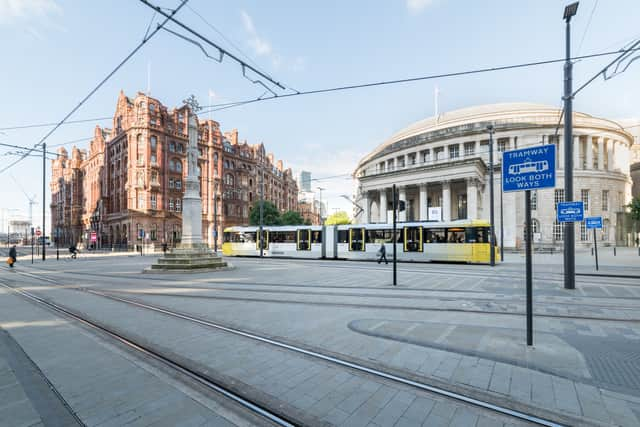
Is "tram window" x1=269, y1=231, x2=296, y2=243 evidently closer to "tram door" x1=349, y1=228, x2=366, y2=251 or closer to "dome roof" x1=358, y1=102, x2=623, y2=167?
"tram door" x1=349, y1=228, x2=366, y2=251

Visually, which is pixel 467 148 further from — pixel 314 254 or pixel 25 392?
pixel 25 392

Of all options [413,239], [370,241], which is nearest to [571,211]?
[413,239]

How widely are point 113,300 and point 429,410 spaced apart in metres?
9.45

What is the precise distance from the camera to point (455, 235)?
2078 cm

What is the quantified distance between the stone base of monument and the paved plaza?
6.84m

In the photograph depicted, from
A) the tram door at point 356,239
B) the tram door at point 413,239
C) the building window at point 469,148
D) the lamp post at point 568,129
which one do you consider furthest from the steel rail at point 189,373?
the building window at point 469,148

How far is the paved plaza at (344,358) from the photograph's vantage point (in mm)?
3104

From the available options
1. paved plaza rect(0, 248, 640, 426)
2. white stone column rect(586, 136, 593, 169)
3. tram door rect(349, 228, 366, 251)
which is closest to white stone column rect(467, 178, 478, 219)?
tram door rect(349, 228, 366, 251)

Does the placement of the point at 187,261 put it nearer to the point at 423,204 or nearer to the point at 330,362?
the point at 330,362

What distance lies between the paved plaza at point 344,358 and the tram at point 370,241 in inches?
398

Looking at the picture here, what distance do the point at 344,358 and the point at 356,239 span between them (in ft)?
65.2

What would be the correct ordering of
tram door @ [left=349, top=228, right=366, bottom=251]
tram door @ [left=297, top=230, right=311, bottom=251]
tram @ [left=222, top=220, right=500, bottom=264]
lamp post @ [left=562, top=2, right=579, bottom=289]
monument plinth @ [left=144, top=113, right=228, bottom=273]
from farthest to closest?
tram door @ [left=297, top=230, right=311, bottom=251] → tram door @ [left=349, top=228, right=366, bottom=251] → tram @ [left=222, top=220, right=500, bottom=264] → monument plinth @ [left=144, top=113, right=228, bottom=273] → lamp post @ [left=562, top=2, right=579, bottom=289]

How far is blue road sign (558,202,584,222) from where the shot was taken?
10.7 metres

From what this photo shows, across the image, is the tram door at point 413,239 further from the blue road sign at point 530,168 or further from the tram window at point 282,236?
the blue road sign at point 530,168
